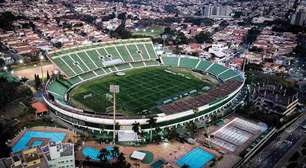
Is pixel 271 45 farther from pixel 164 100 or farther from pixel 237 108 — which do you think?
A: pixel 164 100

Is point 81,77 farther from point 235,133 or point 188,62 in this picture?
point 235,133

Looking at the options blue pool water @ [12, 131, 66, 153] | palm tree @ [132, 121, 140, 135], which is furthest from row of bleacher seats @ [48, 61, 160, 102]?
palm tree @ [132, 121, 140, 135]

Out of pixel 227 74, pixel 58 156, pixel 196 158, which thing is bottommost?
pixel 196 158

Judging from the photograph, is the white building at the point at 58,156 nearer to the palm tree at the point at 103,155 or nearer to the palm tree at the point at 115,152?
the palm tree at the point at 103,155

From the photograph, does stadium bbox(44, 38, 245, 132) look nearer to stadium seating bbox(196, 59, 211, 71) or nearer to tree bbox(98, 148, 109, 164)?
stadium seating bbox(196, 59, 211, 71)

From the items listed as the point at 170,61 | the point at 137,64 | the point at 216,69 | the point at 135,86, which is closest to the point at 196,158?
the point at 135,86

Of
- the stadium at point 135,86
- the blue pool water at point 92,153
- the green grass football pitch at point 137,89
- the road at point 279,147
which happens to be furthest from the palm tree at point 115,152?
the road at point 279,147
